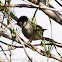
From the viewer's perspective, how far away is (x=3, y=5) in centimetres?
118

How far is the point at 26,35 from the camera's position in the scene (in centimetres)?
262

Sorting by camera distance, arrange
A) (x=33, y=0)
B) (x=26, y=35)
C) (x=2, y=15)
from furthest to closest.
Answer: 1. (x=26, y=35)
2. (x=33, y=0)
3. (x=2, y=15)

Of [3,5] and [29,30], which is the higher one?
[3,5]

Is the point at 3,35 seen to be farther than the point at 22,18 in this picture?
No

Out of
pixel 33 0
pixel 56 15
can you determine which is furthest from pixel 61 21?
pixel 33 0

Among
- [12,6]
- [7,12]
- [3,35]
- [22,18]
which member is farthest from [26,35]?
[7,12]

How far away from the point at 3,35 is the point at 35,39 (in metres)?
1.07

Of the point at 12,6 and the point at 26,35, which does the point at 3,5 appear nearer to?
the point at 12,6

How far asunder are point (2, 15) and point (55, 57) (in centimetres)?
55

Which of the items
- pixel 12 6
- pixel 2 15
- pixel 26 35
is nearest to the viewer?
pixel 2 15

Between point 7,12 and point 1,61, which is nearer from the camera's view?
point 1,61

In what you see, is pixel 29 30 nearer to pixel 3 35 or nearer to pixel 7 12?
pixel 3 35

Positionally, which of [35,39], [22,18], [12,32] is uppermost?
[12,32]

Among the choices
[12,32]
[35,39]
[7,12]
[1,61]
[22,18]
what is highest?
[7,12]
